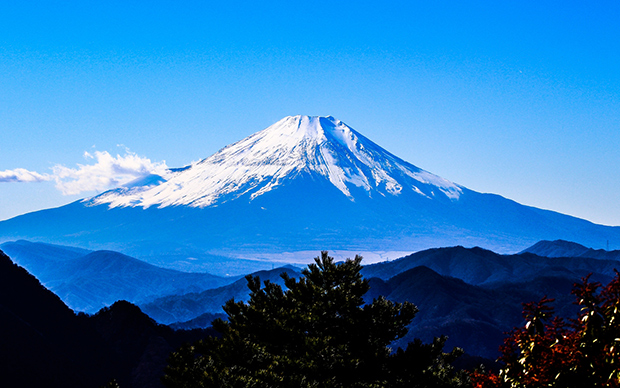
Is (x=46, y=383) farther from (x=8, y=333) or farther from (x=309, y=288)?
(x=309, y=288)

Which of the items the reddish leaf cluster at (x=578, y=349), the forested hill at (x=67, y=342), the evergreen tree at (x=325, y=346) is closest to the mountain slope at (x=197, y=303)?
the forested hill at (x=67, y=342)

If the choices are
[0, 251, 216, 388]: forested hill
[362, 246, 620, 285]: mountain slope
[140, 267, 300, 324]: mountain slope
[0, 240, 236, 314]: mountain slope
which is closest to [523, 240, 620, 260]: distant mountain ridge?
[362, 246, 620, 285]: mountain slope

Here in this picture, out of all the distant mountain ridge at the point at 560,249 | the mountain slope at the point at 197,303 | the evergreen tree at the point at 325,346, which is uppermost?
the distant mountain ridge at the point at 560,249

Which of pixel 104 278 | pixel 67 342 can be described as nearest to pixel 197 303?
pixel 104 278

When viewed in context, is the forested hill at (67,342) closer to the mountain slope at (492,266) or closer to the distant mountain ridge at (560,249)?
the mountain slope at (492,266)

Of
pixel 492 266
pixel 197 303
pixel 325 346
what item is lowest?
pixel 197 303

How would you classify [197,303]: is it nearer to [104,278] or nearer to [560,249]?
[104,278]

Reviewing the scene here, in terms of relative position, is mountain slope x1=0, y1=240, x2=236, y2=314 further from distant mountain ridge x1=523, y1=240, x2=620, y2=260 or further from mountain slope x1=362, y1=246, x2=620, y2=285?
distant mountain ridge x1=523, y1=240, x2=620, y2=260
